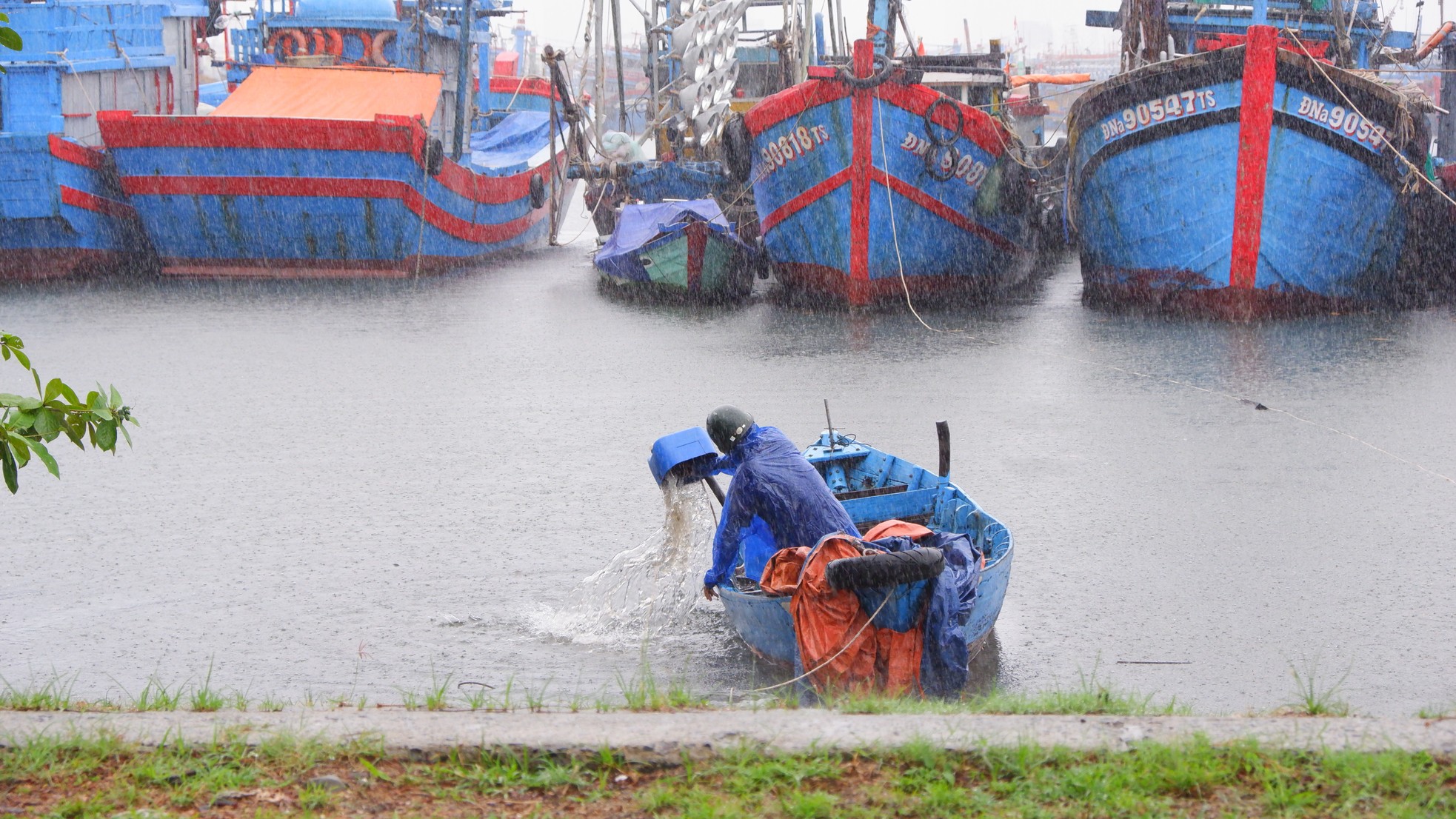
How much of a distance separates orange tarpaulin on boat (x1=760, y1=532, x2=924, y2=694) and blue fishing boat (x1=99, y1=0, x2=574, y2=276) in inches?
673

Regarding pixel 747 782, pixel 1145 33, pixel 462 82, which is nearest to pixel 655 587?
pixel 747 782

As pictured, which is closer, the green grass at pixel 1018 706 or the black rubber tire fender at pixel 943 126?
the green grass at pixel 1018 706

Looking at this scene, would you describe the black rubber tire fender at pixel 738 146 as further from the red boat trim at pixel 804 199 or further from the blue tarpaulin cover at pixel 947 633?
the blue tarpaulin cover at pixel 947 633

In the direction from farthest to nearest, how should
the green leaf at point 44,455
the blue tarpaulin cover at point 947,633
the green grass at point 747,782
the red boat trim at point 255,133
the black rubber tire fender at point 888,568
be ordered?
1. the red boat trim at point 255,133
2. the blue tarpaulin cover at point 947,633
3. the black rubber tire fender at point 888,568
4. the green leaf at point 44,455
5. the green grass at point 747,782

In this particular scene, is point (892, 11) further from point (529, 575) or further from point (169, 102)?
point (529, 575)

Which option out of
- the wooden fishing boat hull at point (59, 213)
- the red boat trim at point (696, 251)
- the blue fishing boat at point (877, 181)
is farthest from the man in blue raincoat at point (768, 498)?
the wooden fishing boat hull at point (59, 213)

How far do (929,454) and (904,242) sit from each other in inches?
332

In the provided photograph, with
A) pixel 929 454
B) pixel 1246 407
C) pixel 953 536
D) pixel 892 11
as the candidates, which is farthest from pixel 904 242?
pixel 953 536

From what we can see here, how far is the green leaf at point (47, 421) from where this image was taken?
4.07 meters

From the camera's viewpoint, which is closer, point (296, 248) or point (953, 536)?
point (953, 536)

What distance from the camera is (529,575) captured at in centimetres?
762

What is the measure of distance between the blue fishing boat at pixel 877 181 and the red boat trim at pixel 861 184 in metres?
0.01

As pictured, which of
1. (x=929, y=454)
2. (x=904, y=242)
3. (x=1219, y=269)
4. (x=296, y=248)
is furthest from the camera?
(x=296, y=248)

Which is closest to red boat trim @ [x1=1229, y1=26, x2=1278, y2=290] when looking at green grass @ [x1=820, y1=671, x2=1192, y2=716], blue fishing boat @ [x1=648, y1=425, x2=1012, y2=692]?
blue fishing boat @ [x1=648, y1=425, x2=1012, y2=692]
